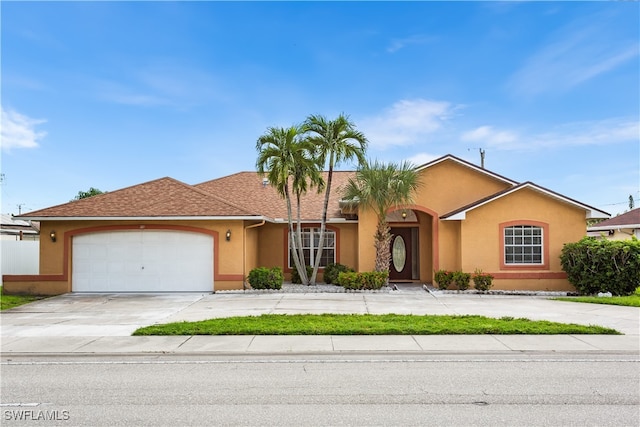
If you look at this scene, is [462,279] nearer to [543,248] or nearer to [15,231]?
[543,248]

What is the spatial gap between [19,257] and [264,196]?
11.3 meters

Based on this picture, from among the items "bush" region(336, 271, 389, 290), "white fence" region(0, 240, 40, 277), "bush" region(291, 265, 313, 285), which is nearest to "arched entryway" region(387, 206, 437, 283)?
"bush" region(336, 271, 389, 290)

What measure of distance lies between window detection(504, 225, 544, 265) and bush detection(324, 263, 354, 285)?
624 cm

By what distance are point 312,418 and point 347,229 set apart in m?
15.8

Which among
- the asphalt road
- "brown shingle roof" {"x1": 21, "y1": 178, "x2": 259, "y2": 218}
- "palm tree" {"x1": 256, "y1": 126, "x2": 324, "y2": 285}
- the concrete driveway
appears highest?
"palm tree" {"x1": 256, "y1": 126, "x2": 324, "y2": 285}

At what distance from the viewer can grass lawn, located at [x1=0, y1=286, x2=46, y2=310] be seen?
14.6m

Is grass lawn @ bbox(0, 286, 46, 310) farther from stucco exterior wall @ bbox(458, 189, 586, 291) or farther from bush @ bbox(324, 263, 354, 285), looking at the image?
stucco exterior wall @ bbox(458, 189, 586, 291)

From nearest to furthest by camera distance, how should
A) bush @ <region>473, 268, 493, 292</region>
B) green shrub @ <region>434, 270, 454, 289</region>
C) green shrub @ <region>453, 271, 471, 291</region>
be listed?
1. bush @ <region>473, 268, 493, 292</region>
2. green shrub @ <region>453, 271, 471, 291</region>
3. green shrub @ <region>434, 270, 454, 289</region>

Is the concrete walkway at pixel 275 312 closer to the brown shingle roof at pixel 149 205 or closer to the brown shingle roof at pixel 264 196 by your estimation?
the brown shingle roof at pixel 149 205

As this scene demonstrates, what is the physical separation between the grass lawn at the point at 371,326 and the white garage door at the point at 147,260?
6.52 meters

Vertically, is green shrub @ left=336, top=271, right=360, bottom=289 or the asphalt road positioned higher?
green shrub @ left=336, top=271, right=360, bottom=289

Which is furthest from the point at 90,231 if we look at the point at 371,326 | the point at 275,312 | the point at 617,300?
the point at 617,300

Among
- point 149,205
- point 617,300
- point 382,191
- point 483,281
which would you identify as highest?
point 382,191

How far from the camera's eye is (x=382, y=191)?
17656mm
